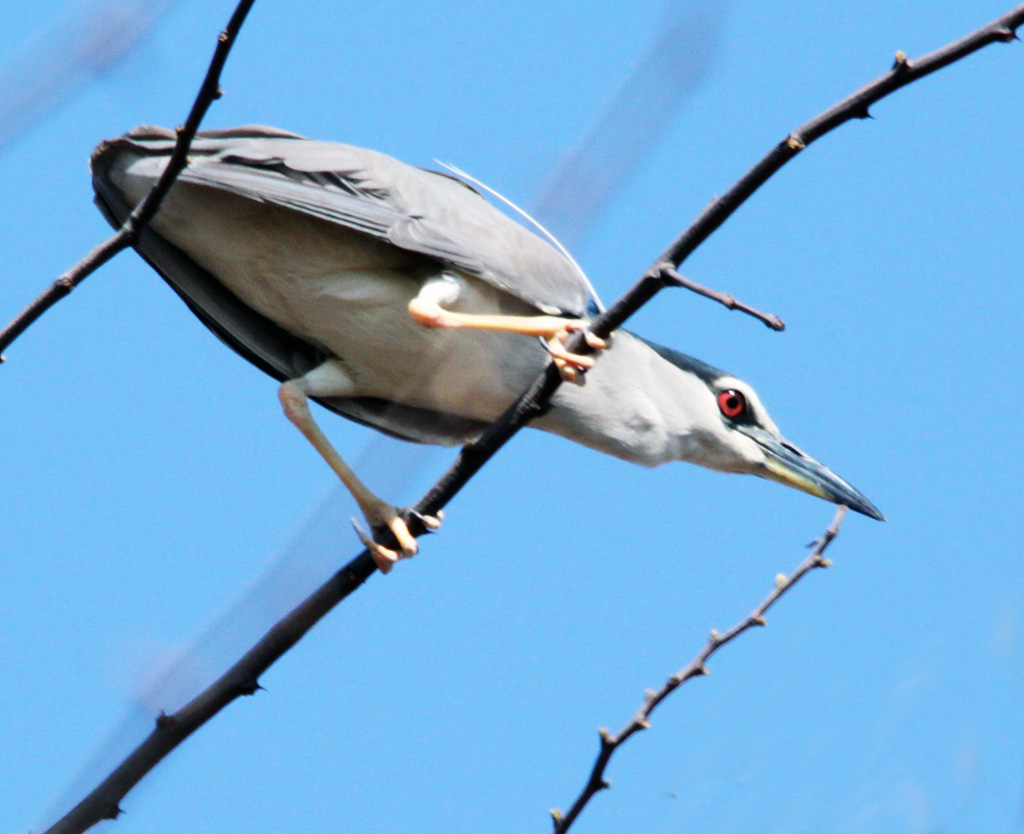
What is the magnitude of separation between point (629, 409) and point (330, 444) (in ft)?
3.48

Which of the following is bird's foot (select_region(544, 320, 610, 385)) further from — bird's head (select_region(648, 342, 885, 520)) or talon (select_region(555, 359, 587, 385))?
bird's head (select_region(648, 342, 885, 520))

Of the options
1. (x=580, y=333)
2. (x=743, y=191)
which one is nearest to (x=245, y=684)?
(x=580, y=333)

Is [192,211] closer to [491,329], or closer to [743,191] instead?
[491,329]

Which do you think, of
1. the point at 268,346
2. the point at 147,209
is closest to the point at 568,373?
the point at 147,209

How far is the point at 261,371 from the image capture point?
4.32 metres

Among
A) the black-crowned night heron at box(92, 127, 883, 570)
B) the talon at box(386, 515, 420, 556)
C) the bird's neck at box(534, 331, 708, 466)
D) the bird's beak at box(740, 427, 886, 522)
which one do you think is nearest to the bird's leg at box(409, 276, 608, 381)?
the black-crowned night heron at box(92, 127, 883, 570)

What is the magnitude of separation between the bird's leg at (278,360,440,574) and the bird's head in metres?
1.35

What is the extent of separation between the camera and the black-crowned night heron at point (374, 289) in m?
3.68

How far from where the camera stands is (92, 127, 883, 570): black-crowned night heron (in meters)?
3.68

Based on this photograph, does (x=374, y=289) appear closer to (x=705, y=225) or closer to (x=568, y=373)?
(x=568, y=373)

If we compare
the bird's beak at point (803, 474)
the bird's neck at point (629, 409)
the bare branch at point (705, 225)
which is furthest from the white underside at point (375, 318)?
the bare branch at point (705, 225)

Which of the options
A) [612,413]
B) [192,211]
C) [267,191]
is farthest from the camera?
[612,413]

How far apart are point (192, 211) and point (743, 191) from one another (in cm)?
216

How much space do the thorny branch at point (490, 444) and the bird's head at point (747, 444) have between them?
171 centimetres
